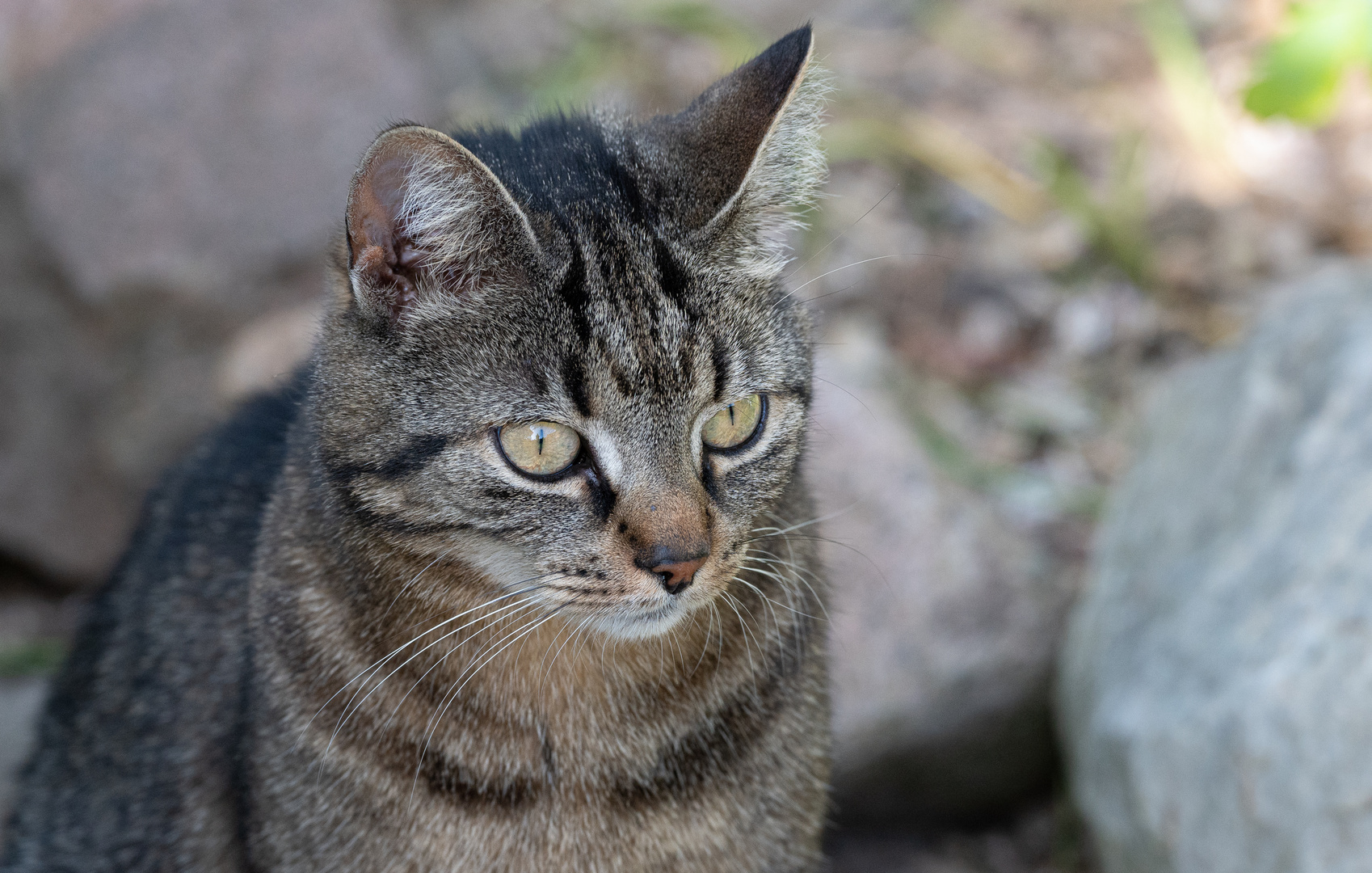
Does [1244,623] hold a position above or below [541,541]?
below

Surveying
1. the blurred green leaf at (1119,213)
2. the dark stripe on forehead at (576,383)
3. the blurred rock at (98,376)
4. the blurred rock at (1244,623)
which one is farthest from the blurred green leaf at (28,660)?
the blurred green leaf at (1119,213)

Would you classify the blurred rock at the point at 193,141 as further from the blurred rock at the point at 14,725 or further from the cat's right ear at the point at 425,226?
the cat's right ear at the point at 425,226

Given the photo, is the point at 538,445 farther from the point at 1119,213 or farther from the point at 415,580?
the point at 1119,213

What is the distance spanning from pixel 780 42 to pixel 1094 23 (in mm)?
4288

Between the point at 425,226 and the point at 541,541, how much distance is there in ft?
1.72

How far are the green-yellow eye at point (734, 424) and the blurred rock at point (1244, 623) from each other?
4.05ft

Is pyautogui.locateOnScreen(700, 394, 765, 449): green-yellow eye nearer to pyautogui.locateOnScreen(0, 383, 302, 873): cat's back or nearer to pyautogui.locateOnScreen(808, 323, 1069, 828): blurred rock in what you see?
pyautogui.locateOnScreen(0, 383, 302, 873): cat's back

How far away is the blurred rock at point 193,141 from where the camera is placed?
4.49 meters

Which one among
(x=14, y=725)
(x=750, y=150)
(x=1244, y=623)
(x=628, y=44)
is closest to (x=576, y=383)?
(x=750, y=150)

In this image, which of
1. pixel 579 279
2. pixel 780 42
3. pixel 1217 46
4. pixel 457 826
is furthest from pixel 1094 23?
pixel 457 826

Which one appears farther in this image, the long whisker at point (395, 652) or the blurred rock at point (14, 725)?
the blurred rock at point (14, 725)

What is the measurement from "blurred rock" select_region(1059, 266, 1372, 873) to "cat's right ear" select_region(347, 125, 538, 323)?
5.61ft

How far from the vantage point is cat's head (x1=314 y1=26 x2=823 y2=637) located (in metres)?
1.94

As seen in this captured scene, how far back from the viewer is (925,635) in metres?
3.47
